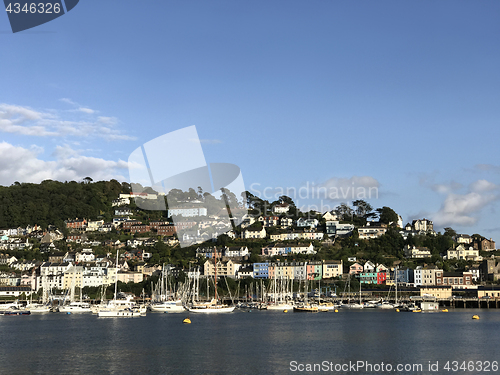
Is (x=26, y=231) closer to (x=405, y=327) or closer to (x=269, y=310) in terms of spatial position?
(x=269, y=310)

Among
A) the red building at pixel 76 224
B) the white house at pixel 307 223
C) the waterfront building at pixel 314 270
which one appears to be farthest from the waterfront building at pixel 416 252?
the red building at pixel 76 224

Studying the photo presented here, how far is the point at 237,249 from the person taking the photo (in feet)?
335

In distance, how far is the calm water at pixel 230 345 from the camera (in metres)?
29.3

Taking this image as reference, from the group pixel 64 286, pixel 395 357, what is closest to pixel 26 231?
pixel 64 286

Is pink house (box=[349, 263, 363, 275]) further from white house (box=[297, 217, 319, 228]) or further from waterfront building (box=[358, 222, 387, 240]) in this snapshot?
white house (box=[297, 217, 319, 228])

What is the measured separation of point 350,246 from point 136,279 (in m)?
36.3

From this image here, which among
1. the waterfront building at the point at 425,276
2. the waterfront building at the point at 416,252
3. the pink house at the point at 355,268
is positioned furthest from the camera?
the waterfront building at the point at 416,252

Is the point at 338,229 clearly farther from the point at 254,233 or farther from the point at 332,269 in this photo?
the point at 332,269

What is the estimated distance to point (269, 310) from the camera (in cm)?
7319

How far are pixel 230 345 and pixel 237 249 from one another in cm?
6595

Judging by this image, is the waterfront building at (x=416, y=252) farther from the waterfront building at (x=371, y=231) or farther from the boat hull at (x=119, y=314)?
the boat hull at (x=119, y=314)

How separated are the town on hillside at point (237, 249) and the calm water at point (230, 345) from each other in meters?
37.9
